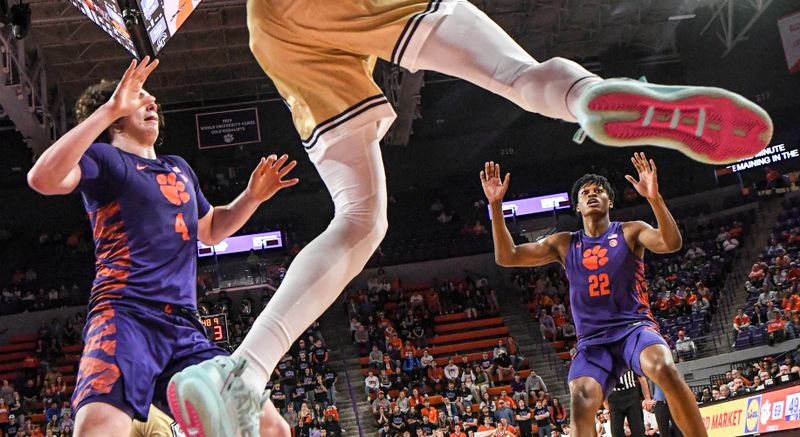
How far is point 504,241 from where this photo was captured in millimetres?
5168

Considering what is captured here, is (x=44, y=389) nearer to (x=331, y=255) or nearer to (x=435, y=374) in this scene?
(x=435, y=374)

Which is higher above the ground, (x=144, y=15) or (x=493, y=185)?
(x=144, y=15)

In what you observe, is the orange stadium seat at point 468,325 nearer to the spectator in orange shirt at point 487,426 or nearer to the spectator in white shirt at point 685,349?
the spectator in white shirt at point 685,349

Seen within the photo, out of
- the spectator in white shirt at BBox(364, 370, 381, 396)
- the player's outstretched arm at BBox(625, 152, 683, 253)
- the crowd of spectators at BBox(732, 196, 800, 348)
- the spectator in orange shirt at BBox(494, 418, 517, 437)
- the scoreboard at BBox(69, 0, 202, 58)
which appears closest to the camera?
the player's outstretched arm at BBox(625, 152, 683, 253)

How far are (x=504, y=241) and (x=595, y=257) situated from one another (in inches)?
24.1

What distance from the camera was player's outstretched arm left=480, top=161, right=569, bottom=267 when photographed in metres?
4.77

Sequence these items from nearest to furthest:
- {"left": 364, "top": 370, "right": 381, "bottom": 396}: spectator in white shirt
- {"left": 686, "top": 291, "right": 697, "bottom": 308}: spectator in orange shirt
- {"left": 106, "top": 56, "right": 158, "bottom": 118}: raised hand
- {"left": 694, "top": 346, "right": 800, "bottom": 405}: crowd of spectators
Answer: {"left": 106, "top": 56, "right": 158, "bottom": 118}: raised hand → {"left": 694, "top": 346, "right": 800, "bottom": 405}: crowd of spectators → {"left": 364, "top": 370, "right": 381, "bottom": 396}: spectator in white shirt → {"left": 686, "top": 291, "right": 697, "bottom": 308}: spectator in orange shirt

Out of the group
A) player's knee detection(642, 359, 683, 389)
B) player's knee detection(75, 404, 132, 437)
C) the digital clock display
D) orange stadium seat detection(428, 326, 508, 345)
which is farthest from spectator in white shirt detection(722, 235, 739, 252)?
player's knee detection(75, 404, 132, 437)

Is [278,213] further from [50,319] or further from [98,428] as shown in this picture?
[98,428]

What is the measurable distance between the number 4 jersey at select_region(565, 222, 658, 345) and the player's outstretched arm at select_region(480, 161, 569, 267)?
0.61 ft

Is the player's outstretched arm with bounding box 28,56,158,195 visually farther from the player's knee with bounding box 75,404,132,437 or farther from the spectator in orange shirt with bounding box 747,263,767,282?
the spectator in orange shirt with bounding box 747,263,767,282

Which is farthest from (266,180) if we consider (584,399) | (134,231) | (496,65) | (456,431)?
(456,431)

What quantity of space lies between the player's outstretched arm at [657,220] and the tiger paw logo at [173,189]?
2184 mm

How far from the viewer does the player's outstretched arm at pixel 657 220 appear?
14.1 feet
